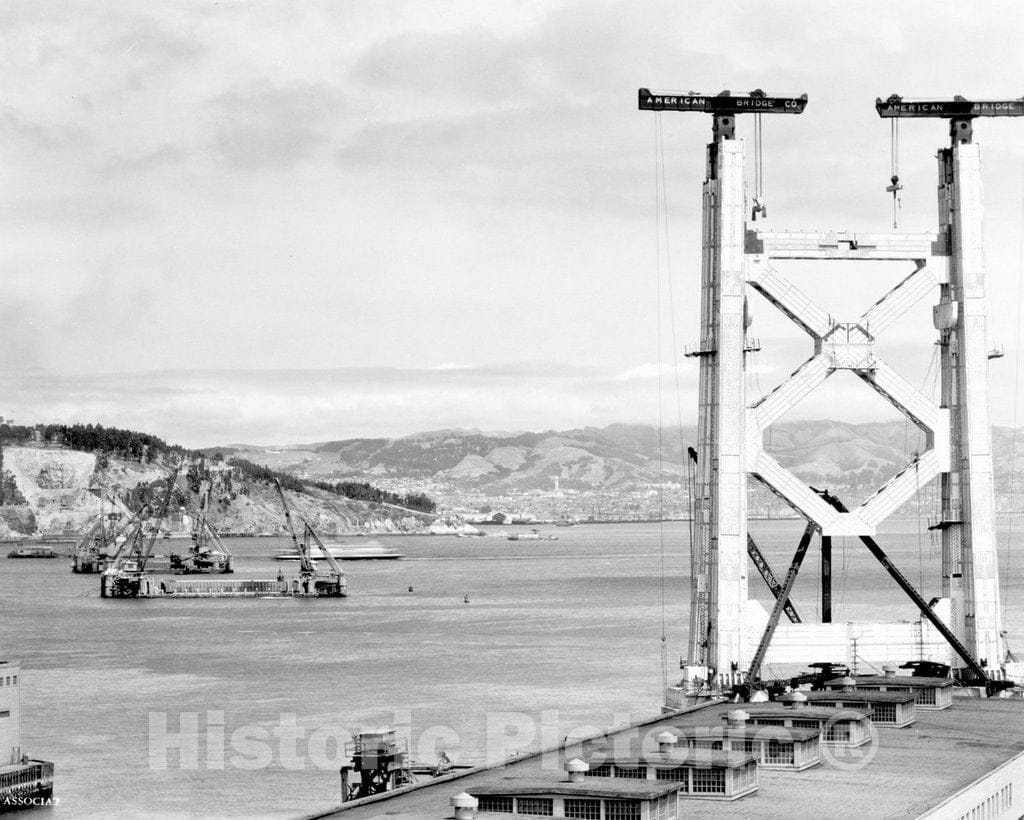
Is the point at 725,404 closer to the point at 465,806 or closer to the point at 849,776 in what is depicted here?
the point at 849,776

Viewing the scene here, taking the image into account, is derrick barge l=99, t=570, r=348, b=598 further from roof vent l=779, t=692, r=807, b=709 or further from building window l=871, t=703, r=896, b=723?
building window l=871, t=703, r=896, b=723

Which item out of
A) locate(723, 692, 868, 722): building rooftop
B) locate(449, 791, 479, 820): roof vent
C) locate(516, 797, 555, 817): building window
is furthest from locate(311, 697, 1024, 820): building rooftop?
locate(449, 791, 479, 820): roof vent

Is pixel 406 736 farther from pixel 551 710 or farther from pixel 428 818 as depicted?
pixel 428 818

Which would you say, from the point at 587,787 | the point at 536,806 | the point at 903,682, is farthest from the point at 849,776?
the point at 903,682

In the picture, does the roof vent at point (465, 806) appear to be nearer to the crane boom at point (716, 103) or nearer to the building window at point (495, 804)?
the building window at point (495, 804)

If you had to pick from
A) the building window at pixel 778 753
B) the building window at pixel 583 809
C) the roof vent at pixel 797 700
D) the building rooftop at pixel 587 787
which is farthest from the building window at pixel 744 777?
the roof vent at pixel 797 700

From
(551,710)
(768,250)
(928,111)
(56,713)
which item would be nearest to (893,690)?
(768,250)
